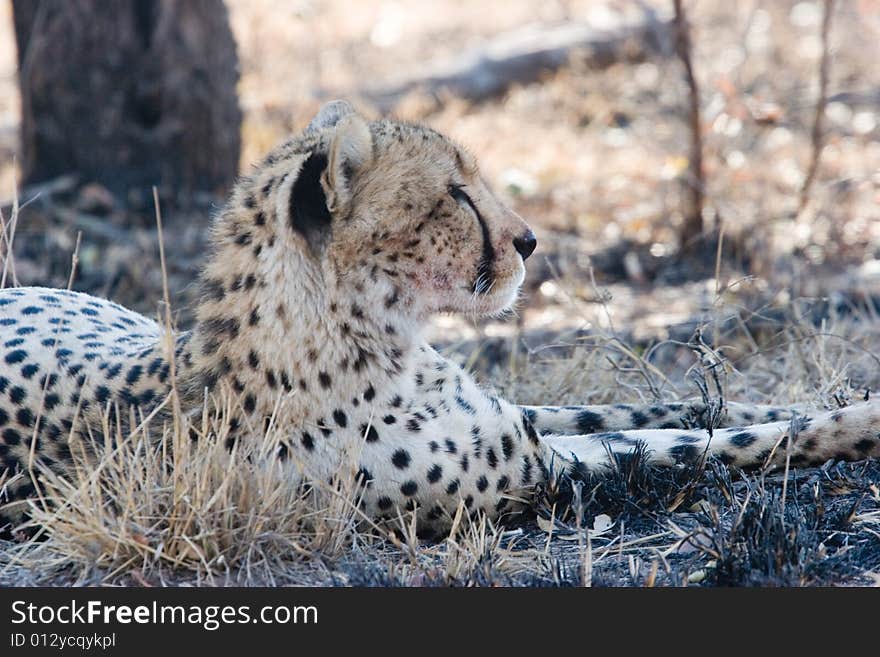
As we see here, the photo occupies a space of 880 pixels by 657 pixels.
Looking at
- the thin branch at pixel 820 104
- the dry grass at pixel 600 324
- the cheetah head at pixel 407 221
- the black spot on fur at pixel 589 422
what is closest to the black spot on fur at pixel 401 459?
the dry grass at pixel 600 324

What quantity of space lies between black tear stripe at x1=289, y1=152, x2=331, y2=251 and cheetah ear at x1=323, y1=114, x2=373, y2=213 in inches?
1.0

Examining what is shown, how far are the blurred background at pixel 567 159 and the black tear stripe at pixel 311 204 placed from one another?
4.03 ft

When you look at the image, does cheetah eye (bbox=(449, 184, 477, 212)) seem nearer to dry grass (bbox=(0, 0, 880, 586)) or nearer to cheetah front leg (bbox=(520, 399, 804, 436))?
dry grass (bbox=(0, 0, 880, 586))

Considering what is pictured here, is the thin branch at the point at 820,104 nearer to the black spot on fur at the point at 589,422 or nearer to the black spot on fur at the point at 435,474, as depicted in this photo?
the black spot on fur at the point at 589,422

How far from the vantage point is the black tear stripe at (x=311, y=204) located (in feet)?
9.27

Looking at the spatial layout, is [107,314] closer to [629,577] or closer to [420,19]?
[629,577]

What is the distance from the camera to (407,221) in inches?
115

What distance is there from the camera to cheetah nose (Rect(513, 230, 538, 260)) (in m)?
3.01

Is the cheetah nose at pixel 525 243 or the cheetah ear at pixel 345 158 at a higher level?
the cheetah ear at pixel 345 158

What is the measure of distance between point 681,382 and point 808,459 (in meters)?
1.23

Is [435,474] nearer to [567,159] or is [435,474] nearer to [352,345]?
[352,345]

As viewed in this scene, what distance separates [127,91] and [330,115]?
3473 millimetres

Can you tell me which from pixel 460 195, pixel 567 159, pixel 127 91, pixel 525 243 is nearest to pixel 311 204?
pixel 460 195

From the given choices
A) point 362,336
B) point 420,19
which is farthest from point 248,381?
point 420,19
